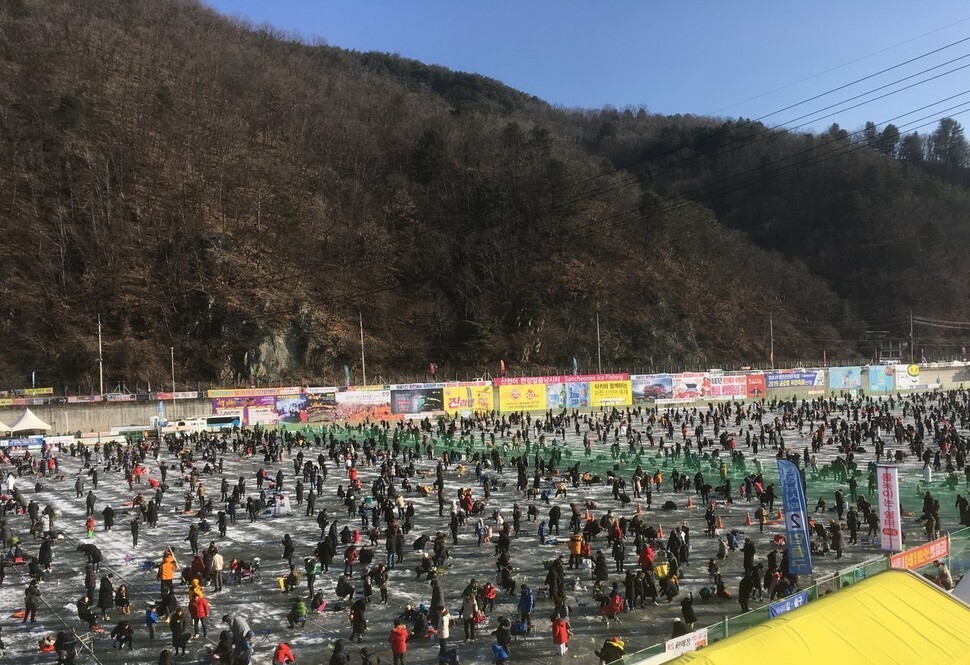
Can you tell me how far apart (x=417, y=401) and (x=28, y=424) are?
22.6m

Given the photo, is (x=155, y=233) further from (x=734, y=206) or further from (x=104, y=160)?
(x=734, y=206)

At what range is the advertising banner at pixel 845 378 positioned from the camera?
60.5 m

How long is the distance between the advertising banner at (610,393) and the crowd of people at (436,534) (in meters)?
16.4

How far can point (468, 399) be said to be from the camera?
4881 cm

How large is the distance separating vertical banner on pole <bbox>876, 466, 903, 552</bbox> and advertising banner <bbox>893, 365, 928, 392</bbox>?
2262 inches

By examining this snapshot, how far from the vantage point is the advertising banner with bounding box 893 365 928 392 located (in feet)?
207

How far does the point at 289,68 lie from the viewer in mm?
102562

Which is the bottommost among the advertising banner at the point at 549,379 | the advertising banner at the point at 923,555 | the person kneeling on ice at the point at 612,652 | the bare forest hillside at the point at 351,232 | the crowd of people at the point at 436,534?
the crowd of people at the point at 436,534

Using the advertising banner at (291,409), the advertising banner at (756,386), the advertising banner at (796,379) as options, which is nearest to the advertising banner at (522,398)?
the advertising banner at (291,409)

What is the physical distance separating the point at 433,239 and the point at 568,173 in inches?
738

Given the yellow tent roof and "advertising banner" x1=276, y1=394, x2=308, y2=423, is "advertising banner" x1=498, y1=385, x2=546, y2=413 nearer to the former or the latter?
"advertising banner" x1=276, y1=394, x2=308, y2=423

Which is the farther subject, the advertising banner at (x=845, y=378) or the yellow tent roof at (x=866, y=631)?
the advertising banner at (x=845, y=378)

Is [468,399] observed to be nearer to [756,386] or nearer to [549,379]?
[549,379]

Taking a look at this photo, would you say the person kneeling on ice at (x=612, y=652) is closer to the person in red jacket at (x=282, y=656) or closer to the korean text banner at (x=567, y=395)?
the person in red jacket at (x=282, y=656)
